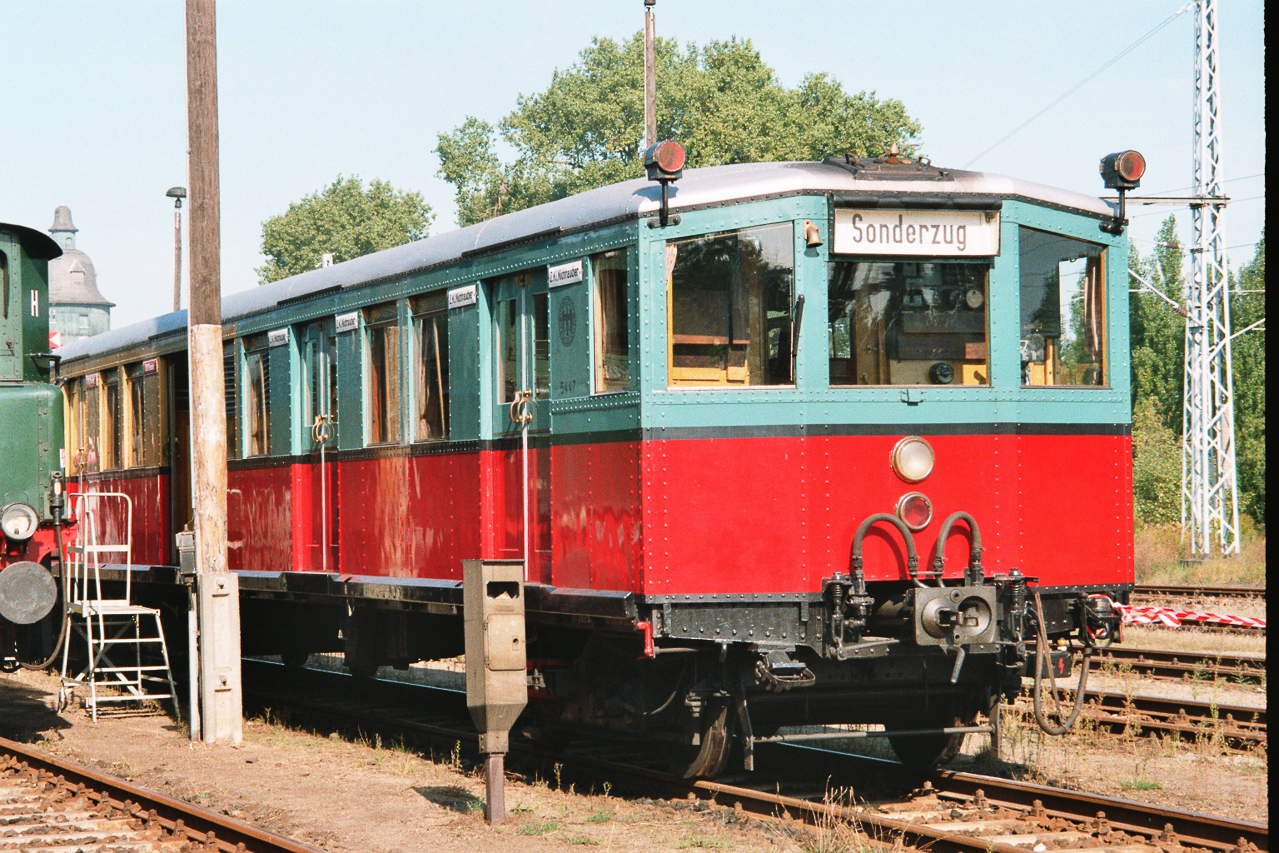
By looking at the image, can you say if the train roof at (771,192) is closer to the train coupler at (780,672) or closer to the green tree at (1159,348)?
the train coupler at (780,672)

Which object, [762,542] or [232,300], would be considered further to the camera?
[232,300]

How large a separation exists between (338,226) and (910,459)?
7022 cm

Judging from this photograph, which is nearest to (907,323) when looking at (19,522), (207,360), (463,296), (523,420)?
(523,420)

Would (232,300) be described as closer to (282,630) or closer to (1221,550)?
(282,630)

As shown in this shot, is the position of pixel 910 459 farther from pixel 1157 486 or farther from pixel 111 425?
pixel 1157 486

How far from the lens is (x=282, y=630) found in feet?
49.8

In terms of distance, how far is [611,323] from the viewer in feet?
28.6

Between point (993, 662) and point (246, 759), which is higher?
point (993, 662)

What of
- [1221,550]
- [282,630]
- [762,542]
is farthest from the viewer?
[1221,550]

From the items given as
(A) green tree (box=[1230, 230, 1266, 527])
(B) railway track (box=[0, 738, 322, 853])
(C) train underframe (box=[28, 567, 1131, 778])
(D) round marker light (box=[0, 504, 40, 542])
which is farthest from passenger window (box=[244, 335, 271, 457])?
(A) green tree (box=[1230, 230, 1266, 527])

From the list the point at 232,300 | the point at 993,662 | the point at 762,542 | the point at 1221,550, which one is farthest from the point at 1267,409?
the point at 1221,550

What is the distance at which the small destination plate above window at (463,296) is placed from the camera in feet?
32.9

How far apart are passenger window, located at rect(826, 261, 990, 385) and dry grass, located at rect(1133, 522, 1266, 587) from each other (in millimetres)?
16325

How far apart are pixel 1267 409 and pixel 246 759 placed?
32.4 feet
